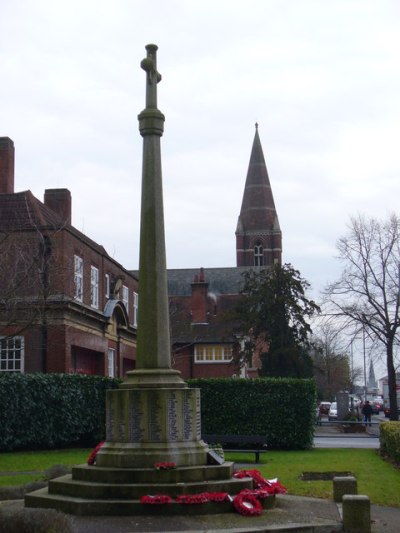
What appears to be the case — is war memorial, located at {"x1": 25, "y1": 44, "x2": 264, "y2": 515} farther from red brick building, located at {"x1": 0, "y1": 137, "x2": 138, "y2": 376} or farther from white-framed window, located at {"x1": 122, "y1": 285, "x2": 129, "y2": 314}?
white-framed window, located at {"x1": 122, "y1": 285, "x2": 129, "y2": 314}

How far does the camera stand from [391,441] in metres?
21.9

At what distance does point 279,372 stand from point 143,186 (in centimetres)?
3092

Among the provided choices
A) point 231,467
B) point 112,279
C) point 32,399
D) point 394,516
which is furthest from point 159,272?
point 112,279

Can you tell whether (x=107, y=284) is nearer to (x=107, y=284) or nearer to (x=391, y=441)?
(x=107, y=284)

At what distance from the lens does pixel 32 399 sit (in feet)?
88.0

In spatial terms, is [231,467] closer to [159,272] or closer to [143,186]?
[159,272]

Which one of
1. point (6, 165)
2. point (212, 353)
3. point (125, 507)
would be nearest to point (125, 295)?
point (6, 165)

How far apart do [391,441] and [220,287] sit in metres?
62.4

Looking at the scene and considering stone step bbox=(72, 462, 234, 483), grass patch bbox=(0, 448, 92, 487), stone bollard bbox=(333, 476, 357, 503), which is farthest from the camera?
grass patch bbox=(0, 448, 92, 487)

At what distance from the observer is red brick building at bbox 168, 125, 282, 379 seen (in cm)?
6131

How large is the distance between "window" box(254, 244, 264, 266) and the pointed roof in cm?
215

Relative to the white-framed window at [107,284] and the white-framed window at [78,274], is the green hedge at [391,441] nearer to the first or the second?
the white-framed window at [78,274]

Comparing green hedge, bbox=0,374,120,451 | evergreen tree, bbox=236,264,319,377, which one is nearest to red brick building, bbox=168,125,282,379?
evergreen tree, bbox=236,264,319,377

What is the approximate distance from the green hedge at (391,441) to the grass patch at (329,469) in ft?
1.06
